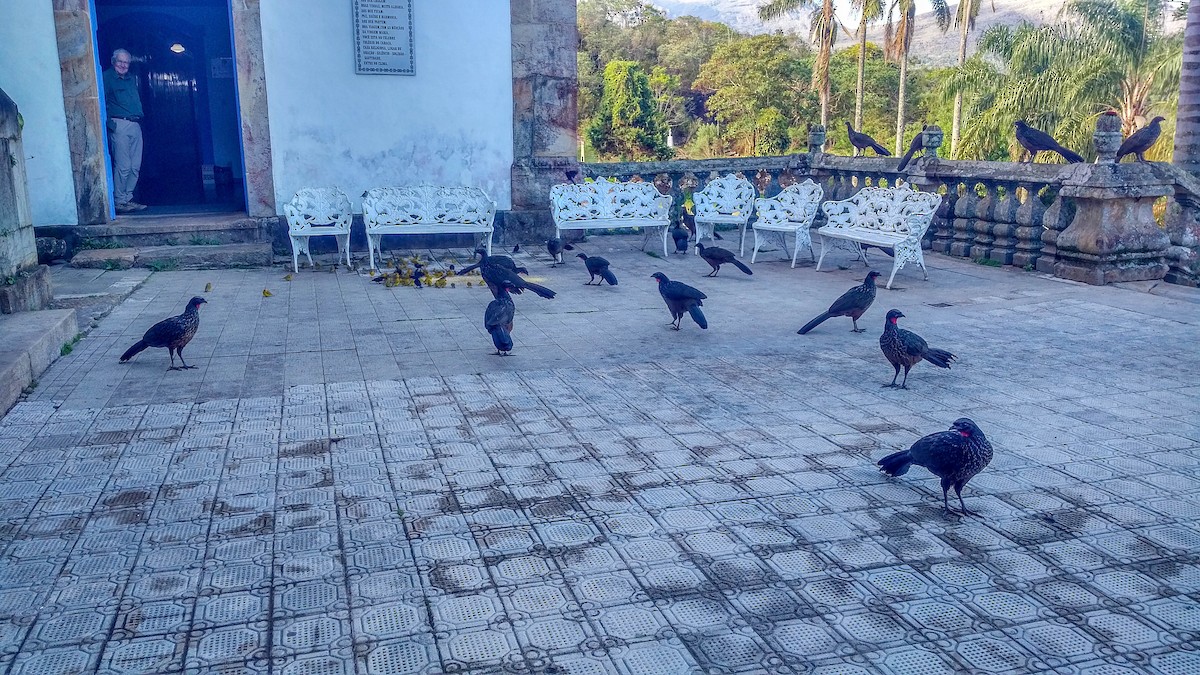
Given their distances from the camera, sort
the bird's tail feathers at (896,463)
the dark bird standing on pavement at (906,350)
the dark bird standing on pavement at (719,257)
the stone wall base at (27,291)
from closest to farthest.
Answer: the bird's tail feathers at (896,463)
the dark bird standing on pavement at (906,350)
the stone wall base at (27,291)
the dark bird standing on pavement at (719,257)

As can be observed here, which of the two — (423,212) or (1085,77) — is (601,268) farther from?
(1085,77)

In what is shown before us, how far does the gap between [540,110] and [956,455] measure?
9.15 m

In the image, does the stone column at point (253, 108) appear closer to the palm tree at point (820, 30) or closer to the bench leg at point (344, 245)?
the bench leg at point (344, 245)

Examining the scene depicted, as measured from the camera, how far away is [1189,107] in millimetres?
11133

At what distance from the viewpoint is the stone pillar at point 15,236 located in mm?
6891

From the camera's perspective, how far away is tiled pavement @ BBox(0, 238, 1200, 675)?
296 centimetres

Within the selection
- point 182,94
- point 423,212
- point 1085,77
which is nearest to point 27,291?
point 423,212

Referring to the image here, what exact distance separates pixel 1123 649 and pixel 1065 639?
0.53ft

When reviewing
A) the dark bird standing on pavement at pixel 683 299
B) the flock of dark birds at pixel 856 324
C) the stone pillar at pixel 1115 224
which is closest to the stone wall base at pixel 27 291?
the flock of dark birds at pixel 856 324

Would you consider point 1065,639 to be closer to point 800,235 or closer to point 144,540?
point 144,540

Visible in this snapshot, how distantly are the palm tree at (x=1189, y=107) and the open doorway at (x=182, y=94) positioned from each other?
12395 millimetres

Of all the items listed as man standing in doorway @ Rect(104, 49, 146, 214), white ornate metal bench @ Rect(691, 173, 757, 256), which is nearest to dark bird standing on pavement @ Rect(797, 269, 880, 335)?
white ornate metal bench @ Rect(691, 173, 757, 256)

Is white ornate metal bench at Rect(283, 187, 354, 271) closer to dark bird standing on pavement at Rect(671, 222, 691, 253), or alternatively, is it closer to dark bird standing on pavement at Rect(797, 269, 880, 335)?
dark bird standing on pavement at Rect(671, 222, 691, 253)

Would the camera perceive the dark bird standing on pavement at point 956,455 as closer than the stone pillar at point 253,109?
Yes
